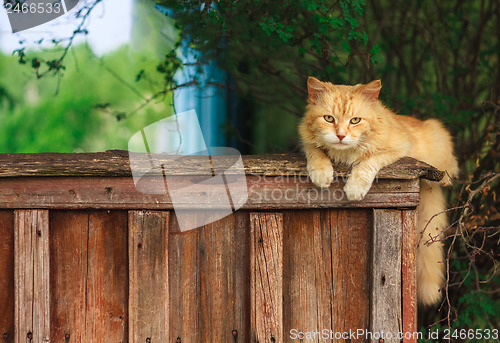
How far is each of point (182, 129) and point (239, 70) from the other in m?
0.73

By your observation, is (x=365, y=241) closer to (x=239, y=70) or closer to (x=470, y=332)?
(x=470, y=332)

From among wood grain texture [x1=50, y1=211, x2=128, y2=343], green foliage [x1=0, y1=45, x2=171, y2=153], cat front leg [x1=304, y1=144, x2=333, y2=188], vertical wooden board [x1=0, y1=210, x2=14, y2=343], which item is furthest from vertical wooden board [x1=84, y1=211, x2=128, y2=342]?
green foliage [x1=0, y1=45, x2=171, y2=153]

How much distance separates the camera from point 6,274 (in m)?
1.90

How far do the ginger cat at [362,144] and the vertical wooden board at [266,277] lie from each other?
0.26 metres

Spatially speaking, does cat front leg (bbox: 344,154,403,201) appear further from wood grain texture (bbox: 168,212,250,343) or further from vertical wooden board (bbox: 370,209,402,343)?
wood grain texture (bbox: 168,212,250,343)

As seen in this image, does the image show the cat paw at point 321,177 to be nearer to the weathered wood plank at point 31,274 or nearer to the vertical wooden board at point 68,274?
the vertical wooden board at point 68,274

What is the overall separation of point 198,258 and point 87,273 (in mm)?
446

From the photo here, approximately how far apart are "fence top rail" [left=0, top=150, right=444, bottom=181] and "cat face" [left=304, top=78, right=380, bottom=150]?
193mm

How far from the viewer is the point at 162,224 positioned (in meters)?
1.88

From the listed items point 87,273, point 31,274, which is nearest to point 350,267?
point 87,273

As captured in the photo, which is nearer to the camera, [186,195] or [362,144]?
[186,195]

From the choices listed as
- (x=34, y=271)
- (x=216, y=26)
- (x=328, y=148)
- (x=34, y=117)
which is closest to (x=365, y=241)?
(x=328, y=148)

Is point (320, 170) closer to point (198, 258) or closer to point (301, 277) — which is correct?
point (301, 277)

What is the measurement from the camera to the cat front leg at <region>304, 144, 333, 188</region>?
1.85 meters
